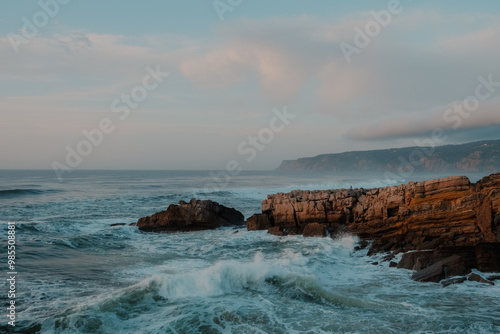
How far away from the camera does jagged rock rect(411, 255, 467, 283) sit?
44.4ft

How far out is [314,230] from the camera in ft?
73.0

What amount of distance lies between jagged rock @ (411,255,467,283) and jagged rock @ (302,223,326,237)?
320 inches

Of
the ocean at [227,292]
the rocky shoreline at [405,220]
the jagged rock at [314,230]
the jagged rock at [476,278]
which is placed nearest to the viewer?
the ocean at [227,292]

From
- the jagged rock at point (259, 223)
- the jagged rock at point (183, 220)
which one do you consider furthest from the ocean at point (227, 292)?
the jagged rock at point (183, 220)

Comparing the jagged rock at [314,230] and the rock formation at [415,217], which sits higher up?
the rock formation at [415,217]

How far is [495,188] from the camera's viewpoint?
1633 centimetres

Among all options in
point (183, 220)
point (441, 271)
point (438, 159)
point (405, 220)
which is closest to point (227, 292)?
point (441, 271)

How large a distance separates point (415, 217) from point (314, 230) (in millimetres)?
5923

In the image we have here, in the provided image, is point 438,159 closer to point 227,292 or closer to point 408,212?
point 408,212

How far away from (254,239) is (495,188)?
1281 cm

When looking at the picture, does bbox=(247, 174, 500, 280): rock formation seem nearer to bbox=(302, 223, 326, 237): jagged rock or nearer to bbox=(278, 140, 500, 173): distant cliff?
bbox=(302, 223, 326, 237): jagged rock

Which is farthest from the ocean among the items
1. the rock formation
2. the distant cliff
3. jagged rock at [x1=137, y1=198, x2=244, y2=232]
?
the distant cliff

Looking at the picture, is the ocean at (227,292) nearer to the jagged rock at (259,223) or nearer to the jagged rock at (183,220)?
the jagged rock at (259,223)

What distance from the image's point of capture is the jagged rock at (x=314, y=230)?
22.0 m
